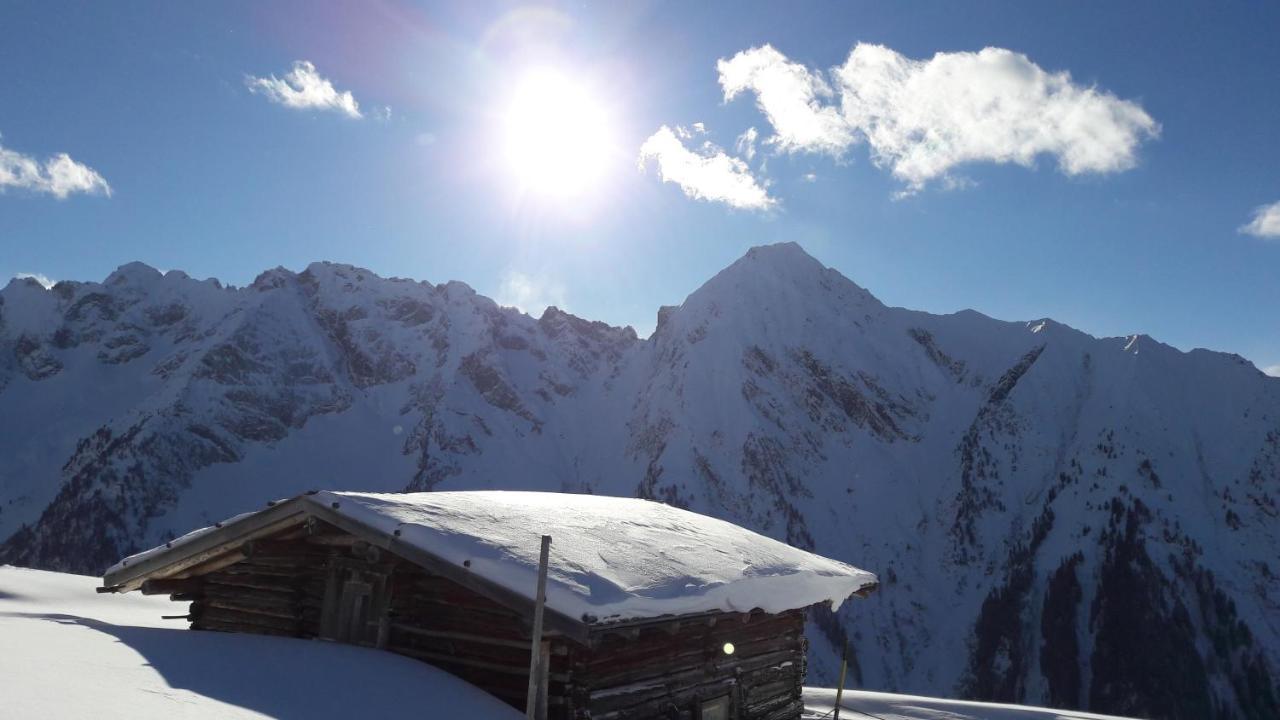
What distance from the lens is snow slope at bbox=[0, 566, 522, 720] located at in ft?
16.9

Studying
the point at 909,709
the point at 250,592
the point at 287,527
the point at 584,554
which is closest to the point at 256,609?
the point at 250,592

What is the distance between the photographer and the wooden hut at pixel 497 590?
759 centimetres

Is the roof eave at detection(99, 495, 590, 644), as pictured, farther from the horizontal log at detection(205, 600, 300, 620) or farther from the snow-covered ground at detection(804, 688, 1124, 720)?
the snow-covered ground at detection(804, 688, 1124, 720)

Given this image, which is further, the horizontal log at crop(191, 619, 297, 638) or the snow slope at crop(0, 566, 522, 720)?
the horizontal log at crop(191, 619, 297, 638)

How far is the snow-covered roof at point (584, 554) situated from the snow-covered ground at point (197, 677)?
1.23 metres

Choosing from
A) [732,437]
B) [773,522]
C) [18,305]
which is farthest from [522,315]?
[18,305]

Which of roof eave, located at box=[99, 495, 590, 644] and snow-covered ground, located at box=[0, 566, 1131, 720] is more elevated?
roof eave, located at box=[99, 495, 590, 644]

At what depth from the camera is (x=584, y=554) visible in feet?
27.8

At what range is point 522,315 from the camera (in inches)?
4924

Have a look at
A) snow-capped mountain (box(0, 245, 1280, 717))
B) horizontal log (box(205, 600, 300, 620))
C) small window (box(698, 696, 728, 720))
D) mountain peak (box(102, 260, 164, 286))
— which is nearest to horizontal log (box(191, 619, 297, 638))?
horizontal log (box(205, 600, 300, 620))

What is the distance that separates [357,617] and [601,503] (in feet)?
18.0

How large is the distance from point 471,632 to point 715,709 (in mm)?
4201

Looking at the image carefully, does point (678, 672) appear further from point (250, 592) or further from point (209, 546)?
point (209, 546)

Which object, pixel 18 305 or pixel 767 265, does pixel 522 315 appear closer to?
pixel 767 265
